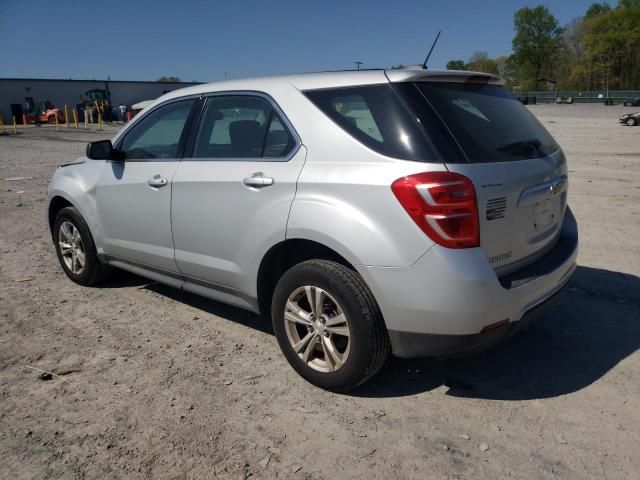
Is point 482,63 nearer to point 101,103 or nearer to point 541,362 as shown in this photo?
point 101,103

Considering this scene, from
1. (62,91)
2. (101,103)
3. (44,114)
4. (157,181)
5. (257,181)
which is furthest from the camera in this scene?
(62,91)

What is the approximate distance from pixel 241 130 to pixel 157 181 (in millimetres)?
814

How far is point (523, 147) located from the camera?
3.10 metres

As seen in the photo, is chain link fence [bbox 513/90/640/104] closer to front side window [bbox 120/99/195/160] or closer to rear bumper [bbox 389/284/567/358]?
front side window [bbox 120/99/195/160]

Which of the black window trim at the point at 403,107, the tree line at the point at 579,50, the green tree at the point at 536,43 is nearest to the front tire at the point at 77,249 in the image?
the black window trim at the point at 403,107

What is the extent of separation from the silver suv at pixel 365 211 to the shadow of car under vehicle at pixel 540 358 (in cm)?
51

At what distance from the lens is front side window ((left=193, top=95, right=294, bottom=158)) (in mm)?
3303

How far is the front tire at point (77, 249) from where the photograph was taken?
187 inches

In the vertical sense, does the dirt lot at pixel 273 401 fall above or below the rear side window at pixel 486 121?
below

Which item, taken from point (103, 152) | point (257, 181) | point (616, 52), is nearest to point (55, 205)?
point (103, 152)

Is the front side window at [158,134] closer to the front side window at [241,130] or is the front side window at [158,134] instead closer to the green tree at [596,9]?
the front side window at [241,130]

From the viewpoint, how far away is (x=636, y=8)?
96.3 m

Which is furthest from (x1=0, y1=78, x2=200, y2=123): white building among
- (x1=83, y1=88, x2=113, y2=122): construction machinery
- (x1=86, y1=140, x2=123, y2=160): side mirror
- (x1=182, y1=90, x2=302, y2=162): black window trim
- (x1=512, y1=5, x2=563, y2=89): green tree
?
(x1=512, y1=5, x2=563, y2=89): green tree

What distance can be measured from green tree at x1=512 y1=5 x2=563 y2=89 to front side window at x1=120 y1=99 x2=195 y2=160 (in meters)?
106
